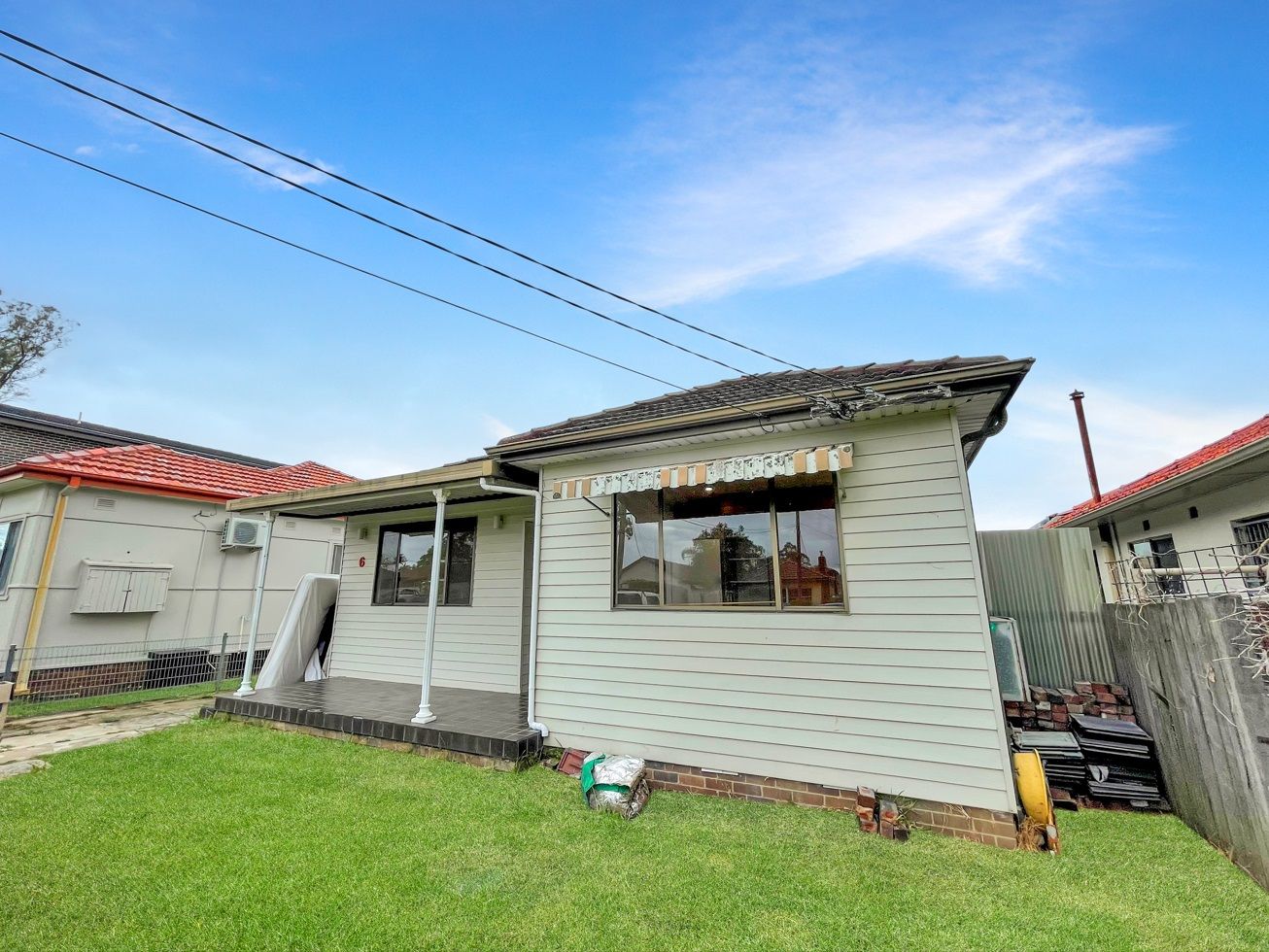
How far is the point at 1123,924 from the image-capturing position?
2811 mm

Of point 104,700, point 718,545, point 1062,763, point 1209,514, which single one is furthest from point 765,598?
point 104,700

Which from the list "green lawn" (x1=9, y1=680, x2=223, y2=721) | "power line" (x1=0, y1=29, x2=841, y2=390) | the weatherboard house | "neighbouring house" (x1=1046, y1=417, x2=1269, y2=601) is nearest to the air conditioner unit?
"green lawn" (x1=9, y1=680, x2=223, y2=721)

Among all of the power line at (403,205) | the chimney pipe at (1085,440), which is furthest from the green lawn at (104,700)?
the chimney pipe at (1085,440)

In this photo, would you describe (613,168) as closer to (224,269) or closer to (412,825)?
(224,269)

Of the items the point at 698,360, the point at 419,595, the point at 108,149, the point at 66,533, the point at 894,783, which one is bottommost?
the point at 894,783

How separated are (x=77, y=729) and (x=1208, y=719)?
11638 mm

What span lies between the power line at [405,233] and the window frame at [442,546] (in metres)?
4.38

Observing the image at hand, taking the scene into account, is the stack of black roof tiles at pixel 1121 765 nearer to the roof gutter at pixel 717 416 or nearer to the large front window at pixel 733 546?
the large front window at pixel 733 546

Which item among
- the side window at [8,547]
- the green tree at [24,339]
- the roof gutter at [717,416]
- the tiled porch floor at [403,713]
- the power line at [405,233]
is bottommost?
the tiled porch floor at [403,713]

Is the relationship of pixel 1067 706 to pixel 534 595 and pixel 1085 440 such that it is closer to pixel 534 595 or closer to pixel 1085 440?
pixel 534 595

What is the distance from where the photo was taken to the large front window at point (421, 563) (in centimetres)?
818

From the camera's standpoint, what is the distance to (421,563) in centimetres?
861

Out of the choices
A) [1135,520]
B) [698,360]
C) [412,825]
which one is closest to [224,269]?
[698,360]

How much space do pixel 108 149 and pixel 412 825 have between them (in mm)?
5862
